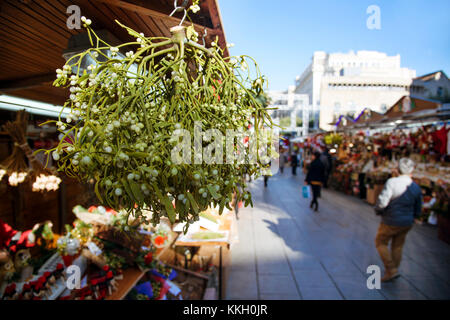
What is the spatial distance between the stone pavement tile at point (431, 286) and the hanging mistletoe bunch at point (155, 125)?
4189 millimetres

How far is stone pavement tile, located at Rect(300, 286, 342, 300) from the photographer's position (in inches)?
135

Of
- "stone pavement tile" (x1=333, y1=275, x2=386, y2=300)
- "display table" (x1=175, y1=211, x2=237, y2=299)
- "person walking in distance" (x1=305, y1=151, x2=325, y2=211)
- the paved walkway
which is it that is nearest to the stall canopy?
"person walking in distance" (x1=305, y1=151, x2=325, y2=211)

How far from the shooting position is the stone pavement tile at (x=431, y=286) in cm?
349

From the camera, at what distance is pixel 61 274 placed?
2.05 meters

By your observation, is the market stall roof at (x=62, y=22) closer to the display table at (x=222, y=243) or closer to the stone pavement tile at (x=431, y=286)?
the display table at (x=222, y=243)

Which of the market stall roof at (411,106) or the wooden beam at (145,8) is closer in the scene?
the wooden beam at (145,8)

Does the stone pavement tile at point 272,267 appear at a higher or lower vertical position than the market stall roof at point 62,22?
lower

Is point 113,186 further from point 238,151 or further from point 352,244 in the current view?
point 352,244

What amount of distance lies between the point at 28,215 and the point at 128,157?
4.14 m

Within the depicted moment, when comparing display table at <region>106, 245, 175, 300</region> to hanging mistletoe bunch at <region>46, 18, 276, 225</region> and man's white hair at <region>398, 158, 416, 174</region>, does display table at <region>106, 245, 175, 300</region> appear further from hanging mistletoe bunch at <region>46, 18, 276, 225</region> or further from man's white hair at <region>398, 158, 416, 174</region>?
man's white hair at <region>398, 158, 416, 174</region>

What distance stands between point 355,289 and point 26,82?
4.41m

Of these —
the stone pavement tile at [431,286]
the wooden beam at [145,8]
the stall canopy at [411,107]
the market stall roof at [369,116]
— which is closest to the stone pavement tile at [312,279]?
the stone pavement tile at [431,286]

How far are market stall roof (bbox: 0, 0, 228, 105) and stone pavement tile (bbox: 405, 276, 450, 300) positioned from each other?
440cm
